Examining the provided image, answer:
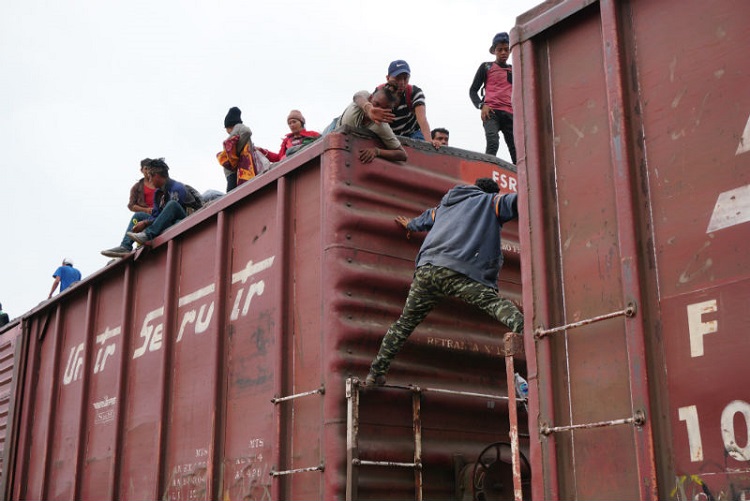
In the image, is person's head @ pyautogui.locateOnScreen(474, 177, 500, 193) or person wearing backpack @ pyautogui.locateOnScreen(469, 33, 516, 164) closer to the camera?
person's head @ pyautogui.locateOnScreen(474, 177, 500, 193)

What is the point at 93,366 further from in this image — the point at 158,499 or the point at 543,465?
the point at 543,465

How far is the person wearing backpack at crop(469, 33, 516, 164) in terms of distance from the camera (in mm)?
8398

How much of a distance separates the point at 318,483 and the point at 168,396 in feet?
6.43

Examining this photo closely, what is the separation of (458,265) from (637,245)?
5.57 feet

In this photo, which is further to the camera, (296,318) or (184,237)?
(184,237)

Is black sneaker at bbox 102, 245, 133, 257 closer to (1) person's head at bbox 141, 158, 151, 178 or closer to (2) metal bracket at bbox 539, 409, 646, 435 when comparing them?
(1) person's head at bbox 141, 158, 151, 178

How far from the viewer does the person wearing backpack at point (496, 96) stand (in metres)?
8.40

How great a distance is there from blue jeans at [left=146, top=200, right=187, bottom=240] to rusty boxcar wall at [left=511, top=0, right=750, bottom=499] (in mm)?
3982

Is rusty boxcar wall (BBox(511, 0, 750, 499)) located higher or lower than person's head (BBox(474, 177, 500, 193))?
lower

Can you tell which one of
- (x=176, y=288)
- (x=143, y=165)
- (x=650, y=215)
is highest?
(x=143, y=165)

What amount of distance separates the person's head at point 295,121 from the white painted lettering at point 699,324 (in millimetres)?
5689

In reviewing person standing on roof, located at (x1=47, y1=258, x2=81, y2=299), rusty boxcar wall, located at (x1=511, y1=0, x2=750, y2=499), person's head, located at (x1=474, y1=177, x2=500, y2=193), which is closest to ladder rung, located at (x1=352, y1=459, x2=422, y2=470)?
rusty boxcar wall, located at (x1=511, y1=0, x2=750, y2=499)

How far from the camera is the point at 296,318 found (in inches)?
222

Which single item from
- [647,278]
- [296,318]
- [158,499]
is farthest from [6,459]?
[647,278]
